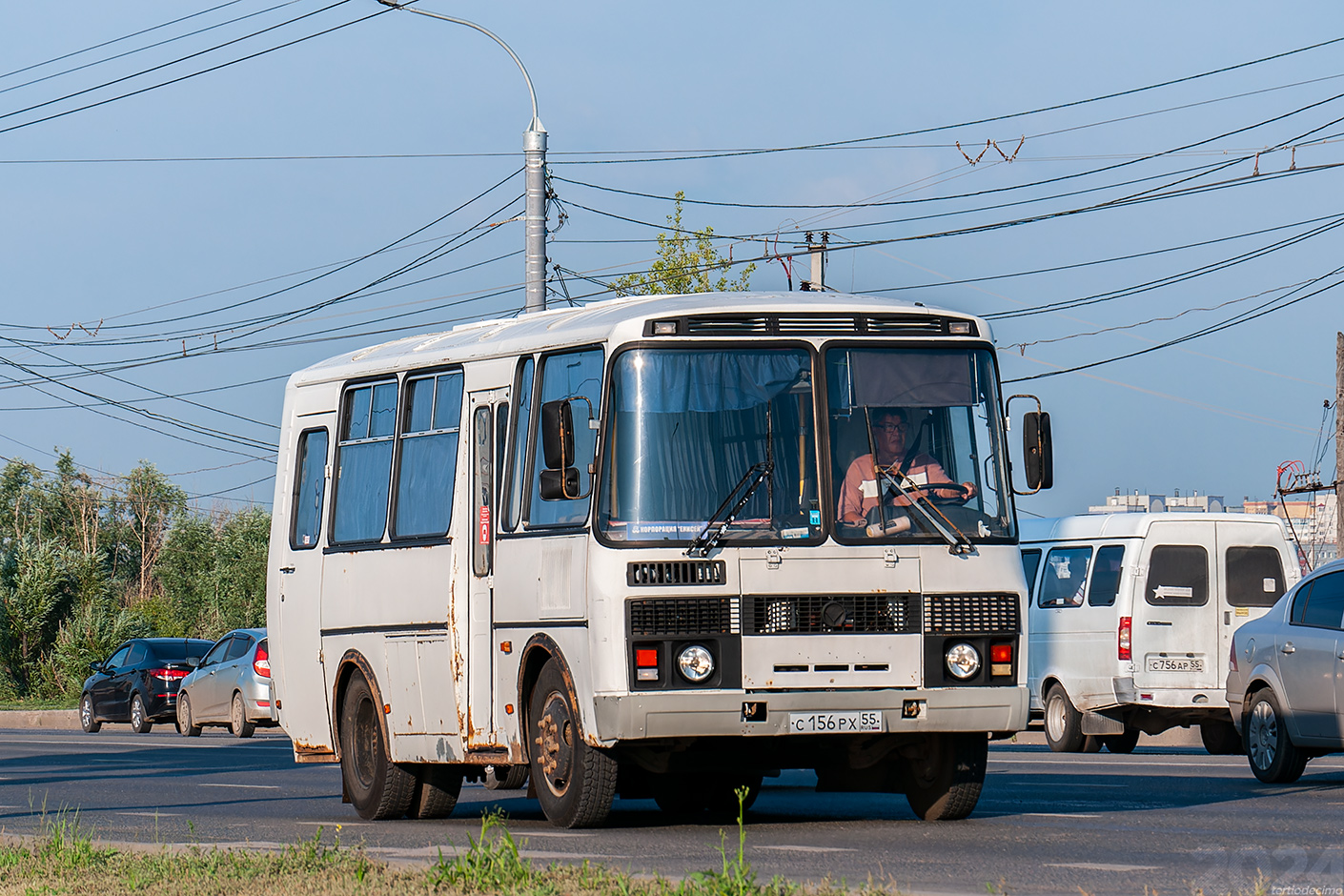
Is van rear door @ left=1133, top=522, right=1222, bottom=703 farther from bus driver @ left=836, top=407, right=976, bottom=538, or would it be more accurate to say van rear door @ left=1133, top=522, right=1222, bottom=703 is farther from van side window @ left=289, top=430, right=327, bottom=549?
bus driver @ left=836, top=407, right=976, bottom=538

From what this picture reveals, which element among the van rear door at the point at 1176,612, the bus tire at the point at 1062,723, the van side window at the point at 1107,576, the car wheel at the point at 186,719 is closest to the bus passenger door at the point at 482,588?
the van rear door at the point at 1176,612

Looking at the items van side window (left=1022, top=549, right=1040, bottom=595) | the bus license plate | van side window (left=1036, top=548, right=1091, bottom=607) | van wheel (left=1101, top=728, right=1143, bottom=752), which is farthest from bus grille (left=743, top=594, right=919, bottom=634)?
van side window (left=1022, top=549, right=1040, bottom=595)

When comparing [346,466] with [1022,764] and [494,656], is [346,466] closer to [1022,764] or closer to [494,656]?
[494,656]

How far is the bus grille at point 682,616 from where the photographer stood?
37.0ft

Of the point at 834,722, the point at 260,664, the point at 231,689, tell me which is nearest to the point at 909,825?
the point at 834,722

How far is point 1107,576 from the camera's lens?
22.0 metres

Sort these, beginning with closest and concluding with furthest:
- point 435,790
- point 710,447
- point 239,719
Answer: point 710,447, point 435,790, point 239,719

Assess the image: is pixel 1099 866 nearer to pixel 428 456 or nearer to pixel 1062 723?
pixel 428 456

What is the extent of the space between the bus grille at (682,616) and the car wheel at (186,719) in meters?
20.7

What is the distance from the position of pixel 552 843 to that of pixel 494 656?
69.7 inches

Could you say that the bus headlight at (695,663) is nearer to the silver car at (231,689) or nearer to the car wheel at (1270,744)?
the car wheel at (1270,744)

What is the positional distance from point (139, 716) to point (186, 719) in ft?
6.30

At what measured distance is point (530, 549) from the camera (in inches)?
482

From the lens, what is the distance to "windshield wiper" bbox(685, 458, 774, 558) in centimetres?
1136
